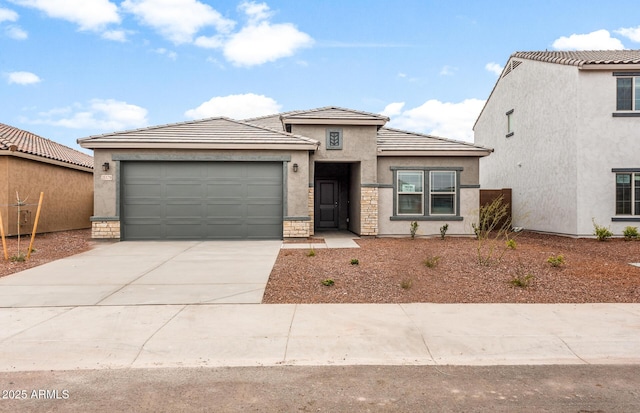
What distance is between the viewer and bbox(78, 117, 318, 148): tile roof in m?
14.0

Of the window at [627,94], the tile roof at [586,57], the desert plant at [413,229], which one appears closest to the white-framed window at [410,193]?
the desert plant at [413,229]

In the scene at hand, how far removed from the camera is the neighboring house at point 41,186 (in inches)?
590

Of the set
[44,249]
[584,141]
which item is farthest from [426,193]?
[44,249]

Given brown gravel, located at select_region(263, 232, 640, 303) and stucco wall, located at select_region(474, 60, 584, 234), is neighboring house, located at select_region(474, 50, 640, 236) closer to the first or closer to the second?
stucco wall, located at select_region(474, 60, 584, 234)

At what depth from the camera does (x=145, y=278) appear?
27.0 feet

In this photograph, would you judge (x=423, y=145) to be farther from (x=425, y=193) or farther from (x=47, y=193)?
(x=47, y=193)

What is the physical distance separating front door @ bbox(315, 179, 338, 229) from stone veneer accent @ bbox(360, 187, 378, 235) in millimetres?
3720

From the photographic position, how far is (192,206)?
565 inches

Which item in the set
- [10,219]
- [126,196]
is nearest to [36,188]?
[10,219]

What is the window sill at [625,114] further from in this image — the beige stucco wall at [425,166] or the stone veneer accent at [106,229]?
the stone veneer accent at [106,229]

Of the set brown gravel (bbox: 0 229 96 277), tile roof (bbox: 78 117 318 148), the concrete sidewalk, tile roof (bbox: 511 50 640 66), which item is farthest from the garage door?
tile roof (bbox: 511 50 640 66)

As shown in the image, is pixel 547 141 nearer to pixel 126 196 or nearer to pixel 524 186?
pixel 524 186

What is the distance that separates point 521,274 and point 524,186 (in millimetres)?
12563

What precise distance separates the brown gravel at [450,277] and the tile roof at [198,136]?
4.56m
